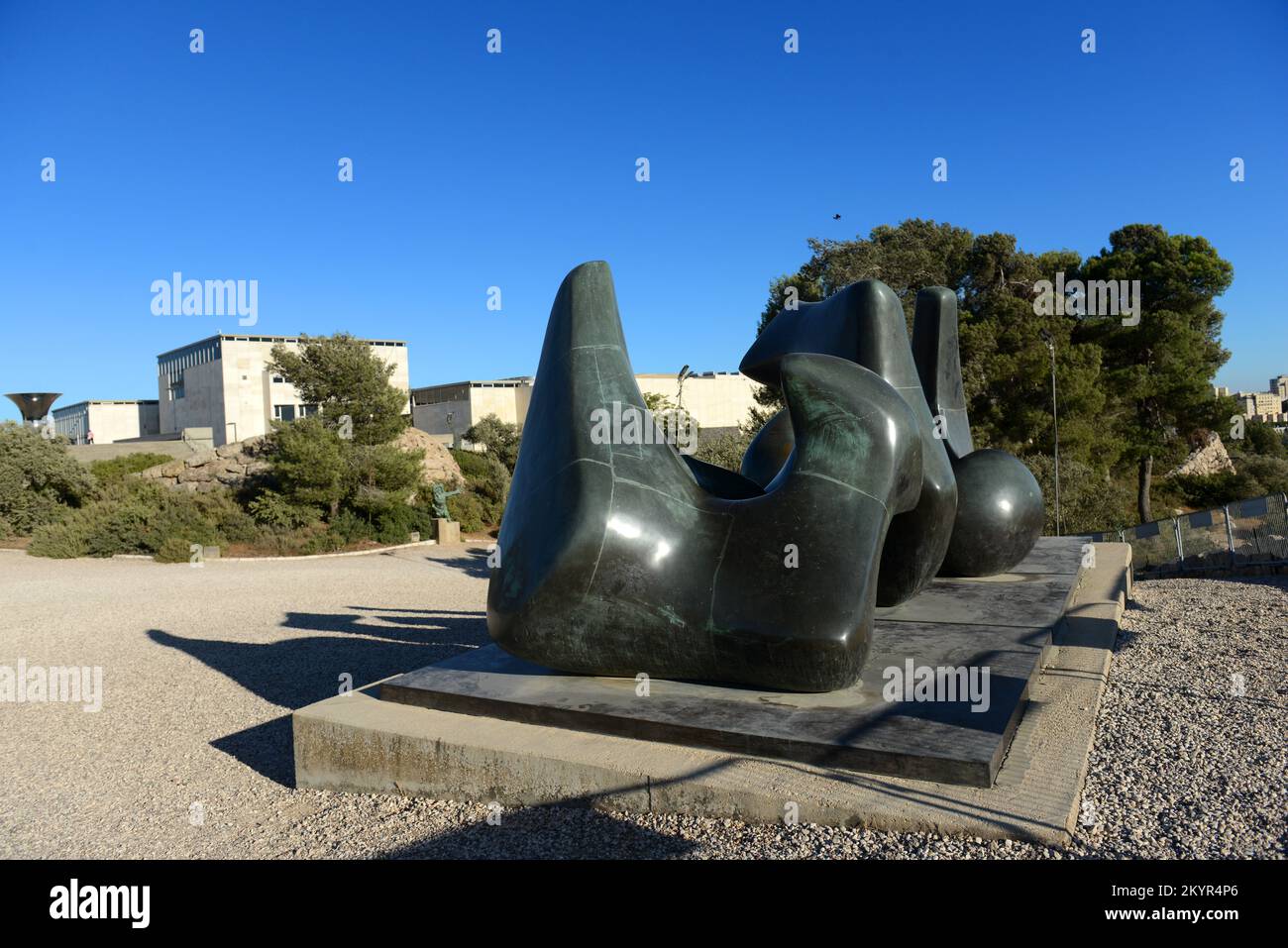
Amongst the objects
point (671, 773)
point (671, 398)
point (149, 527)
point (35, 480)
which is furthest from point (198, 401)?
point (671, 773)

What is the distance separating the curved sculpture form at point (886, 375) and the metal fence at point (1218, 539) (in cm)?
799

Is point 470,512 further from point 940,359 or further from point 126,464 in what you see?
point 126,464

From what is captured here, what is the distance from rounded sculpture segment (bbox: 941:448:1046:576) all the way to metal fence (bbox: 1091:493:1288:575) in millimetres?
5817

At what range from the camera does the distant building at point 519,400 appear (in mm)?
48188

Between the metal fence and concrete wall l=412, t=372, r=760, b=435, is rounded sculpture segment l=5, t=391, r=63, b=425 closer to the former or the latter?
concrete wall l=412, t=372, r=760, b=435

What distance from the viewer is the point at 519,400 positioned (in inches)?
2025

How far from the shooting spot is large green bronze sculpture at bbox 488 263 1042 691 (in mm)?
5207

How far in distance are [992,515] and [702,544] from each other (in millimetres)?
4640

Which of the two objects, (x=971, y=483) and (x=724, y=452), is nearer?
(x=971, y=483)
